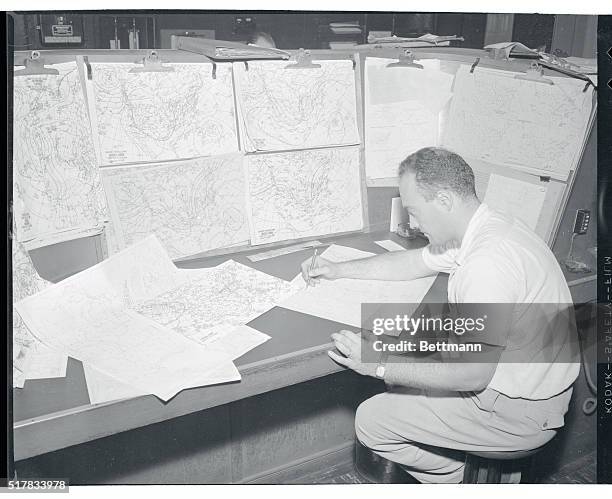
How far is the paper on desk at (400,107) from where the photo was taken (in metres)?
1.45

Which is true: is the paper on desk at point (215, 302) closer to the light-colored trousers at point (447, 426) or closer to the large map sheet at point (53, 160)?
the large map sheet at point (53, 160)

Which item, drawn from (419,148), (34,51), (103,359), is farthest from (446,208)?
(34,51)

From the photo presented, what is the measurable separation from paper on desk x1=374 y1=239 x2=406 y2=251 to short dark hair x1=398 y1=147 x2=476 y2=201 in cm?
26

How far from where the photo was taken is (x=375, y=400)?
4.58ft

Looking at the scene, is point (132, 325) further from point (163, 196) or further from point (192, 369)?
point (163, 196)

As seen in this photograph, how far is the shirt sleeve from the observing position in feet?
4.64

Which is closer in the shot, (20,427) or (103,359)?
(20,427)

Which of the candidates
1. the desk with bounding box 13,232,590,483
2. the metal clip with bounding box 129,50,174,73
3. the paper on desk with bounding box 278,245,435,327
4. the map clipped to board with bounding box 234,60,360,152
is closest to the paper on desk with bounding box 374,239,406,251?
the desk with bounding box 13,232,590,483

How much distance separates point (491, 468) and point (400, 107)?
766mm

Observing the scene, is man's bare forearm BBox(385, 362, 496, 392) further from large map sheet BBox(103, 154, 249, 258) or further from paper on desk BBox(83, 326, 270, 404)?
large map sheet BBox(103, 154, 249, 258)

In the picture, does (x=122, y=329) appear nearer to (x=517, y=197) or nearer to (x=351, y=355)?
(x=351, y=355)

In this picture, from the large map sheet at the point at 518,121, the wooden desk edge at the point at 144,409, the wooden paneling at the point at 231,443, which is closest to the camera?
the wooden desk edge at the point at 144,409

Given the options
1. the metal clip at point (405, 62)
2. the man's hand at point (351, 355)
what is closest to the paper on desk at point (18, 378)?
the man's hand at point (351, 355)

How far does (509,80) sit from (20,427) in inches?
44.4
